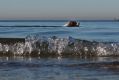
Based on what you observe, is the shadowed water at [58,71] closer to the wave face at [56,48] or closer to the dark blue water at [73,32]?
the wave face at [56,48]

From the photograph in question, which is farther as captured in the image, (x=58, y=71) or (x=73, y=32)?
(x=73, y=32)

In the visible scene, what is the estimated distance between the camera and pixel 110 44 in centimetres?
1878

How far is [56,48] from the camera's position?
1806cm

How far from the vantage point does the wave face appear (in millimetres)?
17672

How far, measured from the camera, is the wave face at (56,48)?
1767 centimetres

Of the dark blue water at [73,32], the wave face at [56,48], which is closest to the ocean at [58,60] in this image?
the wave face at [56,48]

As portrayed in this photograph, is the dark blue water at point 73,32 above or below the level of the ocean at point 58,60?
below

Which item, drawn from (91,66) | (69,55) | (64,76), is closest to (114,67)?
(91,66)

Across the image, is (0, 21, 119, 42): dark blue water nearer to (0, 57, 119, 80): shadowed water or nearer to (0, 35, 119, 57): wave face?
(0, 35, 119, 57): wave face

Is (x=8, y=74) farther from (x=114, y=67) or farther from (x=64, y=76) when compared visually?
(x=114, y=67)

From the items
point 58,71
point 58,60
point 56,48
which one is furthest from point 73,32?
point 58,71

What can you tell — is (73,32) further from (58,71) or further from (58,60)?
(58,71)

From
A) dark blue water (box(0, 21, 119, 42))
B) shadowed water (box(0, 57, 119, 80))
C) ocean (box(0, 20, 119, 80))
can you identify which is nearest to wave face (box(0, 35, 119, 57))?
ocean (box(0, 20, 119, 80))

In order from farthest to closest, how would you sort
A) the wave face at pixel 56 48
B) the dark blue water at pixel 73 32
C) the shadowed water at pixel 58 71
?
the dark blue water at pixel 73 32
the wave face at pixel 56 48
the shadowed water at pixel 58 71
